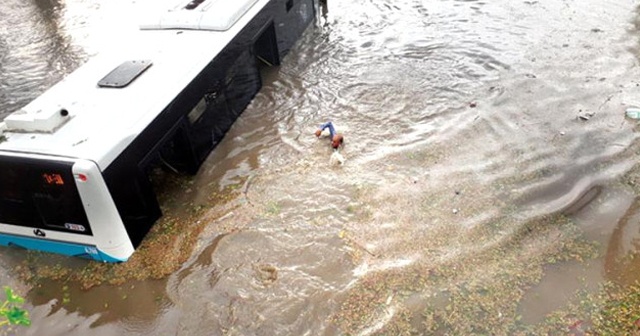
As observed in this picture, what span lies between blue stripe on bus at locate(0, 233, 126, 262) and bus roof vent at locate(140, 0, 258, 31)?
2.95m

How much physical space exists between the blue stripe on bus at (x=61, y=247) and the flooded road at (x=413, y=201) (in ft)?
0.78

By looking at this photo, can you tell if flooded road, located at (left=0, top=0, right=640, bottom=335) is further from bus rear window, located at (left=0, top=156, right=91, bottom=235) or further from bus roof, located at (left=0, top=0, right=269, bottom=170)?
bus roof, located at (left=0, top=0, right=269, bottom=170)

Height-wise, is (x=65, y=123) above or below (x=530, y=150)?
above

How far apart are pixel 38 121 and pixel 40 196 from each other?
25.3 inches

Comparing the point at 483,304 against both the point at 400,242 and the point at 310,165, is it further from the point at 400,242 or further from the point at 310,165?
the point at 310,165

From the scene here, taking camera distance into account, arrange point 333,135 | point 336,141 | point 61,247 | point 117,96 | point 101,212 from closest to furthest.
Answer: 1. point 101,212
2. point 61,247
3. point 117,96
4. point 336,141
5. point 333,135

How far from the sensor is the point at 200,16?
616 cm

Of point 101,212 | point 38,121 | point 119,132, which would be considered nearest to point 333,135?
point 119,132

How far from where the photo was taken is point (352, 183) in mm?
5473

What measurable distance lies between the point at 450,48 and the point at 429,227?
13.5ft

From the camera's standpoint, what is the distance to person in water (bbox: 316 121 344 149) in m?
5.94

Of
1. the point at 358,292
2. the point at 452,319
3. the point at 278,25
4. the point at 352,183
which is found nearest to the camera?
the point at 452,319

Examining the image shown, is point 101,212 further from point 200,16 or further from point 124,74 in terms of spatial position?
point 200,16

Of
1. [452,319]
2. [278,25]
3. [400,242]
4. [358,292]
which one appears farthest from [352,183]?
[278,25]
